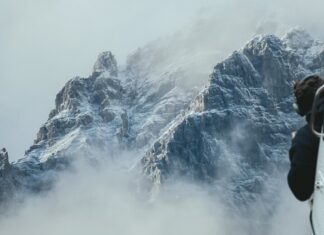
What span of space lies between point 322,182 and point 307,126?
637mm

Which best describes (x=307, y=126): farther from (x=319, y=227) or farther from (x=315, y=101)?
(x=319, y=227)

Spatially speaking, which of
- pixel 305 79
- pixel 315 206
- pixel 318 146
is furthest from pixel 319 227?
pixel 305 79

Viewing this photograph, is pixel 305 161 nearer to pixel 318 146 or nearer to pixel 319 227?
pixel 318 146

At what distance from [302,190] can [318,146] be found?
49cm

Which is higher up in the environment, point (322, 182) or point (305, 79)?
point (305, 79)

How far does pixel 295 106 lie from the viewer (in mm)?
9016

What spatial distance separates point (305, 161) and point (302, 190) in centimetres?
30

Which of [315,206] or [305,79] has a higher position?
[305,79]

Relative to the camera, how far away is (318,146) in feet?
28.4

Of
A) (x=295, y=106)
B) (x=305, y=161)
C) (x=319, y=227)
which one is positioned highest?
(x=295, y=106)

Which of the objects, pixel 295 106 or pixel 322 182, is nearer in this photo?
pixel 322 182

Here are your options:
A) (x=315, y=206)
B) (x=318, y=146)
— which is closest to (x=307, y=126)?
(x=318, y=146)

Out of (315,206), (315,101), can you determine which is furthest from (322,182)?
(315,101)

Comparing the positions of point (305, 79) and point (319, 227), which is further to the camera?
point (305, 79)
